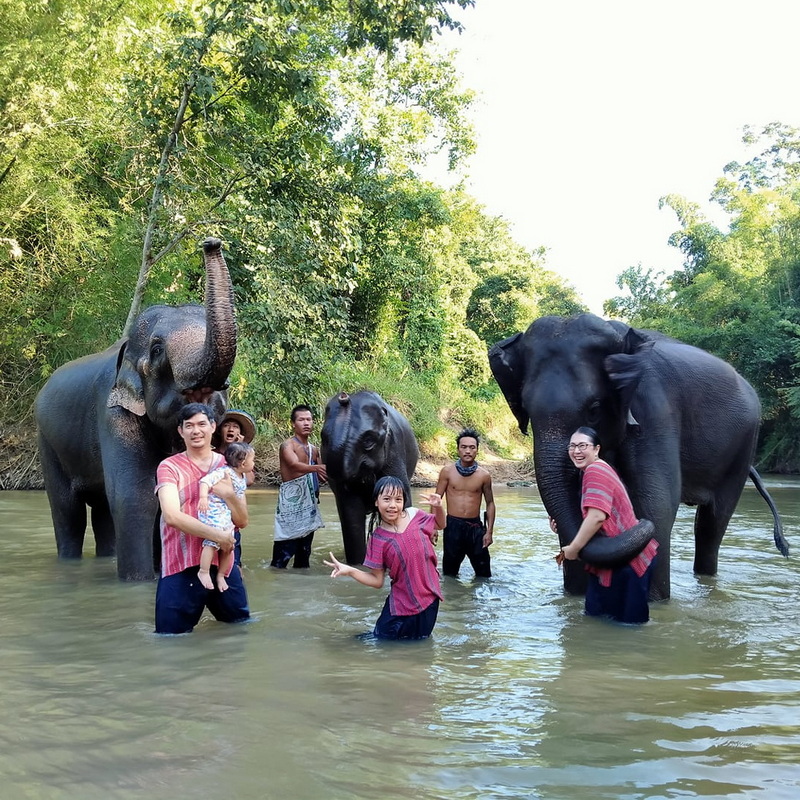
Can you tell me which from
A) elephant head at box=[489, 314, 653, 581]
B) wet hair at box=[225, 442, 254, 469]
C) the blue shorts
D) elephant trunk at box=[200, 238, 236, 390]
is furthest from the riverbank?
elephant head at box=[489, 314, 653, 581]

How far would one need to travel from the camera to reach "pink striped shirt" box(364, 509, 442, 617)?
5.29 metres

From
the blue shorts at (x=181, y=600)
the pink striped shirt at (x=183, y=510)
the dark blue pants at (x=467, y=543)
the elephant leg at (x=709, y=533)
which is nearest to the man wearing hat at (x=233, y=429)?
the blue shorts at (x=181, y=600)

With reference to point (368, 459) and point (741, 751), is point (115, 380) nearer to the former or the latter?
point (368, 459)

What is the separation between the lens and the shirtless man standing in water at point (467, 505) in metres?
8.02

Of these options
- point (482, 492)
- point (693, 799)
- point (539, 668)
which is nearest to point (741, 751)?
point (693, 799)

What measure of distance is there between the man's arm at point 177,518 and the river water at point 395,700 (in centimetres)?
62

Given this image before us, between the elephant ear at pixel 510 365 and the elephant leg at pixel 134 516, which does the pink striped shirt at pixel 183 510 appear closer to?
the elephant leg at pixel 134 516

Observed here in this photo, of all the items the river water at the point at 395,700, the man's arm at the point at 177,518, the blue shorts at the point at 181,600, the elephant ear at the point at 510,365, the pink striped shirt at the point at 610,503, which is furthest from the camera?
the elephant ear at the point at 510,365

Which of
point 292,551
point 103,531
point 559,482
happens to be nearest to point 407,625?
point 559,482

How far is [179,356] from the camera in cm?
665

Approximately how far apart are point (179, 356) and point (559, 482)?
8.75 ft

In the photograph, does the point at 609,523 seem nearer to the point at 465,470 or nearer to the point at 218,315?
the point at 465,470

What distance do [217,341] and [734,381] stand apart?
424cm

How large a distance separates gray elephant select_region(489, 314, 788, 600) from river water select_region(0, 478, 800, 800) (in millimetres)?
734
